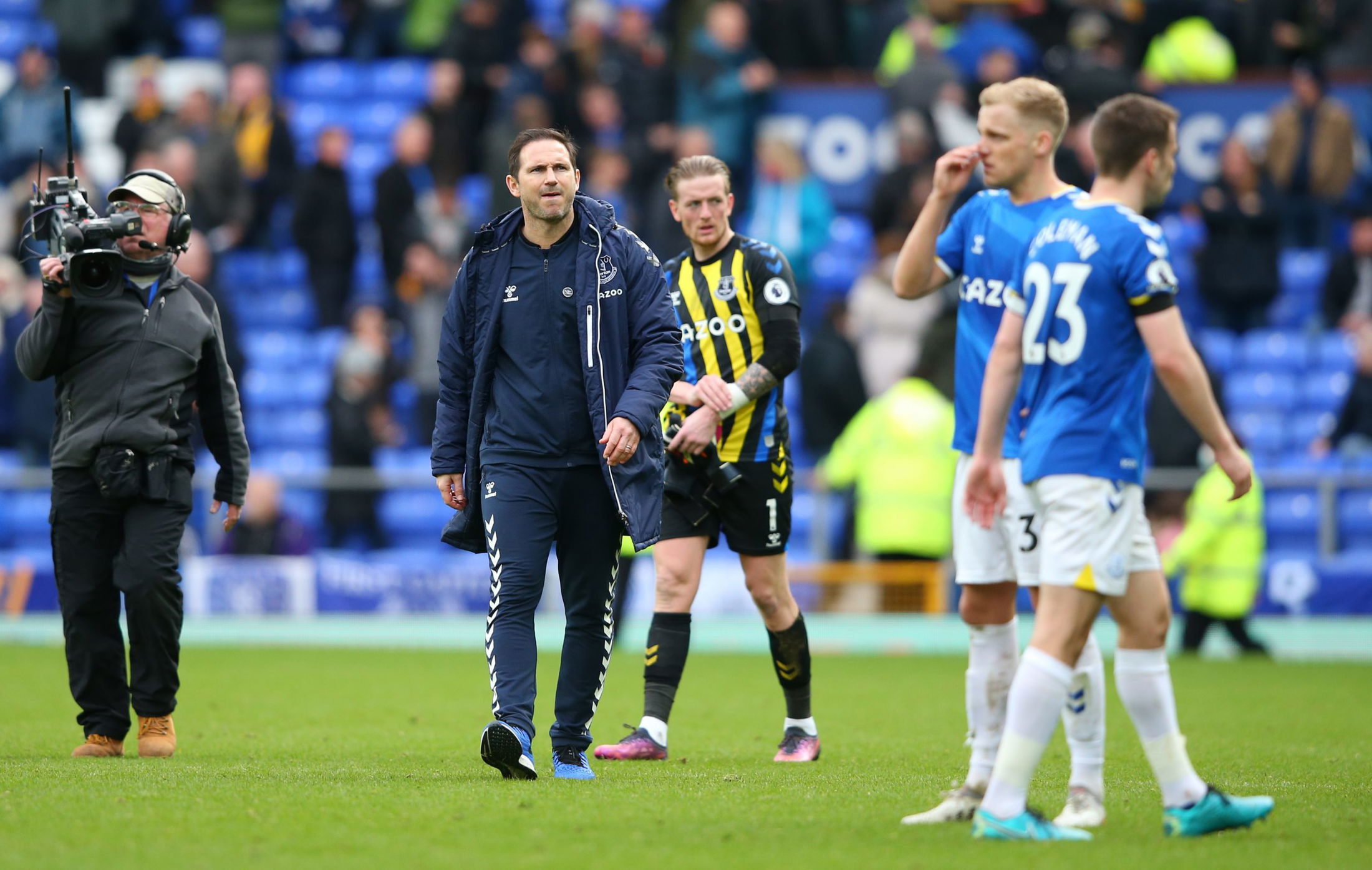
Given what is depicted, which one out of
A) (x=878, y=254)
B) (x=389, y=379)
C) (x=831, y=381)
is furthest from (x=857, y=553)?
(x=389, y=379)

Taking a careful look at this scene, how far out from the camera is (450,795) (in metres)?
6.09

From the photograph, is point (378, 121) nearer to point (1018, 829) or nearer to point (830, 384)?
point (830, 384)

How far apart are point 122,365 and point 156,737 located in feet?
5.04

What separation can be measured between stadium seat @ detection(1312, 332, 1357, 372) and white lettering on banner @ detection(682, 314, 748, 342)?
10.9 meters

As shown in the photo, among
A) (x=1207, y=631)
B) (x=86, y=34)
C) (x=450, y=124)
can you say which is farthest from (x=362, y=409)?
(x=1207, y=631)

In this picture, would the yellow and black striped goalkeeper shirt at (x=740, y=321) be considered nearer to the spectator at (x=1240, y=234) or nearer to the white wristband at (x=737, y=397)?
the white wristband at (x=737, y=397)

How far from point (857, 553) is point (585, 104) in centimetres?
656

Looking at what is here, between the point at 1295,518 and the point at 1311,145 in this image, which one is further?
the point at 1311,145

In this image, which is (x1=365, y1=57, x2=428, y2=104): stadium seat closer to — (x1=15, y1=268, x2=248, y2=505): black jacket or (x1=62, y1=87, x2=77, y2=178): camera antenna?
(x1=62, y1=87, x2=77, y2=178): camera antenna

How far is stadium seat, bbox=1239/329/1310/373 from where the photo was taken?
57.5 feet

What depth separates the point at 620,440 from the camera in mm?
6492

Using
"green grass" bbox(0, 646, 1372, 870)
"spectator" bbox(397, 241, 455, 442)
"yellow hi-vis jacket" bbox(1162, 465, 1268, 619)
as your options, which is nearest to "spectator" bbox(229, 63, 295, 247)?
"spectator" bbox(397, 241, 455, 442)

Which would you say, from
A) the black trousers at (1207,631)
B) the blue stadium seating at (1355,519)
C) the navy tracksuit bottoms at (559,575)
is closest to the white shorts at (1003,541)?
the navy tracksuit bottoms at (559,575)

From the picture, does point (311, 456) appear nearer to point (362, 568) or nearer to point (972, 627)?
point (362, 568)
